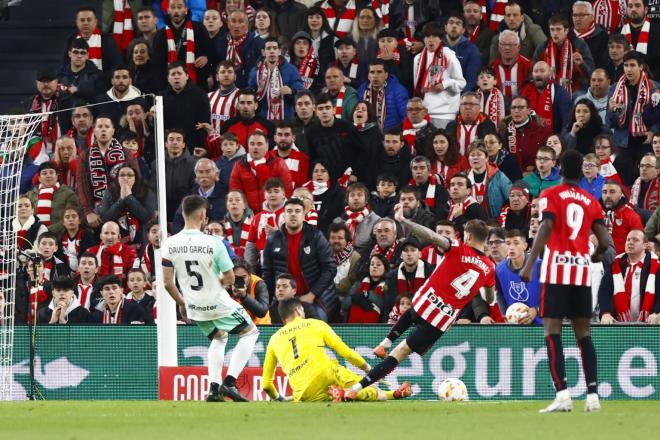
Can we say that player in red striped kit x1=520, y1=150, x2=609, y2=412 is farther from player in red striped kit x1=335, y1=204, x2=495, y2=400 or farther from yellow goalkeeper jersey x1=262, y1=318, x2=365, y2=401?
yellow goalkeeper jersey x1=262, y1=318, x2=365, y2=401

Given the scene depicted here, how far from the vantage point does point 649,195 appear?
18.8 metres

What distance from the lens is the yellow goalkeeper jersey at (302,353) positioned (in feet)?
46.8

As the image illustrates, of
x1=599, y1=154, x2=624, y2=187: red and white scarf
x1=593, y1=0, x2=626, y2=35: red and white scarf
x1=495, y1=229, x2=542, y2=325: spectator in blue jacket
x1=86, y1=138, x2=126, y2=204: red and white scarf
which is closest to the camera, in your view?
x1=495, y1=229, x2=542, y2=325: spectator in blue jacket

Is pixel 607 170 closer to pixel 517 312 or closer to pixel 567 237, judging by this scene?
pixel 517 312

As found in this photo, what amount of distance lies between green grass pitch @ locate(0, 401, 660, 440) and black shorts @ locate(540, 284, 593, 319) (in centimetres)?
80

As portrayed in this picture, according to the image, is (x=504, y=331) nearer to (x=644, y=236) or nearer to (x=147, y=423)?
(x=644, y=236)

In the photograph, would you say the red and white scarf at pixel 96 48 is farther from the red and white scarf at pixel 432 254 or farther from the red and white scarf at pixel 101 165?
the red and white scarf at pixel 432 254

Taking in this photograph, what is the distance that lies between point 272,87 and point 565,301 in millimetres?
10316

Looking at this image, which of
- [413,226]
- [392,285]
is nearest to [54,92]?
[392,285]

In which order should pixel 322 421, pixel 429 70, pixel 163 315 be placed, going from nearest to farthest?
1. pixel 322 421
2. pixel 163 315
3. pixel 429 70

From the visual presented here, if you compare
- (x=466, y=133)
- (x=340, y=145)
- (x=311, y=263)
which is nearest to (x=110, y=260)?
(x=311, y=263)

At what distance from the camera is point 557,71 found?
2112cm

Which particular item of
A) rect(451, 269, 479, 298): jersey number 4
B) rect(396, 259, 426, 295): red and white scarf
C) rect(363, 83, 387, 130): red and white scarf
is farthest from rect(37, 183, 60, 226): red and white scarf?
rect(451, 269, 479, 298): jersey number 4

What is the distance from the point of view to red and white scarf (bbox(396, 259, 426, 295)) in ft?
58.1
